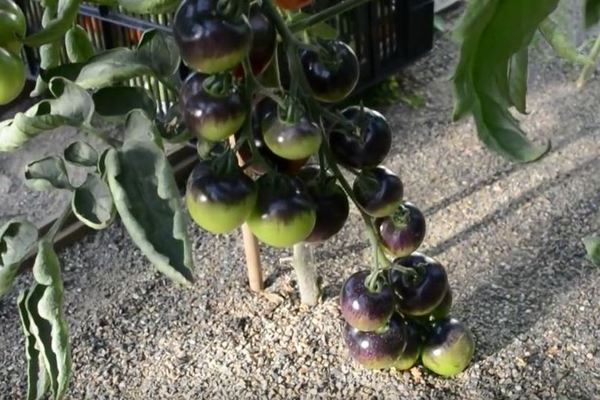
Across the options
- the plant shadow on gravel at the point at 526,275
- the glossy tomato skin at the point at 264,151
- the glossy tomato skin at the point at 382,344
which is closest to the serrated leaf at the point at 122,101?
the glossy tomato skin at the point at 264,151

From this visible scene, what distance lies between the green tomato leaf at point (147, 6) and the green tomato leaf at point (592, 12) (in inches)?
10.5

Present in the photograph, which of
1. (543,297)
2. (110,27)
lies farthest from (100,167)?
(110,27)

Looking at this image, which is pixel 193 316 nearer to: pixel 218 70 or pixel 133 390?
pixel 133 390

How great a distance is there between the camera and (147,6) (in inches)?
23.2

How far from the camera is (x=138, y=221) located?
516 millimetres

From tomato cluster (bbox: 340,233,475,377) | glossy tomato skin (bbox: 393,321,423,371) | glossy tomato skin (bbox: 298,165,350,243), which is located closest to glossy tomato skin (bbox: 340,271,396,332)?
tomato cluster (bbox: 340,233,475,377)

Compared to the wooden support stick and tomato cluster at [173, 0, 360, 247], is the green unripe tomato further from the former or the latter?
the wooden support stick

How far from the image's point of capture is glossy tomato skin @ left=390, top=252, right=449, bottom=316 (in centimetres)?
115

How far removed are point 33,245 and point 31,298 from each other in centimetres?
4

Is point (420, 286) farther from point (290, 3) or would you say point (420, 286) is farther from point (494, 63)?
point (494, 63)

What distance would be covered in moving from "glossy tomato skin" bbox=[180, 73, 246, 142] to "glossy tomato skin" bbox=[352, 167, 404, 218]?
252 millimetres

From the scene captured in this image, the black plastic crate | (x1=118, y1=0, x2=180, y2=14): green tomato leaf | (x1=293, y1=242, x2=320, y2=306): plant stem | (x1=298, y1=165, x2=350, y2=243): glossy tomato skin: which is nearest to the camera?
(x1=118, y1=0, x2=180, y2=14): green tomato leaf

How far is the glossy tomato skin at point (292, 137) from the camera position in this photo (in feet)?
2.24

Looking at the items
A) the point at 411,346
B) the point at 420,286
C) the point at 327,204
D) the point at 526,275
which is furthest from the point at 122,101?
the point at 526,275
